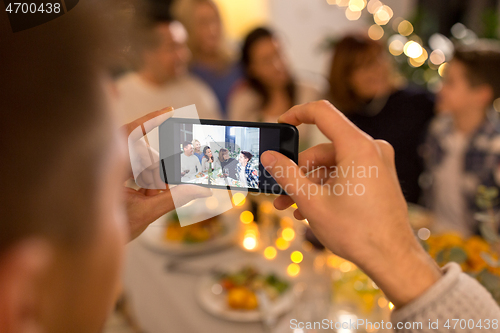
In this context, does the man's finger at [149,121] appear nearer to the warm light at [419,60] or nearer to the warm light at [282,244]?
the warm light at [282,244]

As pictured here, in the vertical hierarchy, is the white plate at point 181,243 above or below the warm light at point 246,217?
below

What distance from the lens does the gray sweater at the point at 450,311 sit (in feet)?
1.24

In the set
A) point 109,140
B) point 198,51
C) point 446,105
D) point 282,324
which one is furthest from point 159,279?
point 198,51

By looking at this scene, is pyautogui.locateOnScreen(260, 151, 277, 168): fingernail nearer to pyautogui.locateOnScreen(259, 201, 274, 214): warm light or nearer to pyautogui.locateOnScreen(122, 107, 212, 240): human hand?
pyautogui.locateOnScreen(122, 107, 212, 240): human hand

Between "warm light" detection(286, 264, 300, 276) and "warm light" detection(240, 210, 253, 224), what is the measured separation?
260 millimetres

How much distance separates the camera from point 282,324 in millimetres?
743

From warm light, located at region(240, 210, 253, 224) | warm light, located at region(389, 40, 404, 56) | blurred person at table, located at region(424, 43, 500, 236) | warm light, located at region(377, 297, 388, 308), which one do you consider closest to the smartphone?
warm light, located at region(377, 297, 388, 308)

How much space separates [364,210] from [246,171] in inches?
6.8


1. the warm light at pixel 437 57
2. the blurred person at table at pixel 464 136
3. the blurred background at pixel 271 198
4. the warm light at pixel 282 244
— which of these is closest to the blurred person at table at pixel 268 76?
the blurred background at pixel 271 198

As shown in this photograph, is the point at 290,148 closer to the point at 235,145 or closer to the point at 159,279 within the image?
the point at 235,145

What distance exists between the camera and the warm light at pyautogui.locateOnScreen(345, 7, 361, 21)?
3.48 m

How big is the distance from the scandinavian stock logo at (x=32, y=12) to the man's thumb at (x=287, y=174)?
28 centimetres

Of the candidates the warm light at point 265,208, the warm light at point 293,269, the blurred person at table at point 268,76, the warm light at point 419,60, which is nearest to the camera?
the warm light at point 293,269

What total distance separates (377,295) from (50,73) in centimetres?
67
